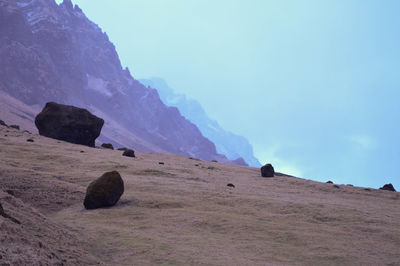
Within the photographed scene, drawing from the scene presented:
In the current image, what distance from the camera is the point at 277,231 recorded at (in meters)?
6.95

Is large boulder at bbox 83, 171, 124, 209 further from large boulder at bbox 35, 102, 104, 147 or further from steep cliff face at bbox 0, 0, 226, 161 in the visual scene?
steep cliff face at bbox 0, 0, 226, 161

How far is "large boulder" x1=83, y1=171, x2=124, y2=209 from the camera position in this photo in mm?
8211

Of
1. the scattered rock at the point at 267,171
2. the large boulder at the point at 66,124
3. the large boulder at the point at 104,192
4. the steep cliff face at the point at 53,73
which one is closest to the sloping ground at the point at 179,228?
the large boulder at the point at 104,192

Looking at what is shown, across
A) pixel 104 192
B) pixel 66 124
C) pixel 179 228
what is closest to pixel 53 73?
pixel 66 124

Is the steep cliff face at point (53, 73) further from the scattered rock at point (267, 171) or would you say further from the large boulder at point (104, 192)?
the large boulder at point (104, 192)

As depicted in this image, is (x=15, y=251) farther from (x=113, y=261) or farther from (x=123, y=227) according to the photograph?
(x=123, y=227)

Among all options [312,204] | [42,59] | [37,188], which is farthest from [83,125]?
[42,59]

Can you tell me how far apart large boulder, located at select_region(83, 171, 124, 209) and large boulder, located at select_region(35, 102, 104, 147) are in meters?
18.6

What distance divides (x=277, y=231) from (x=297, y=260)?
1.41m

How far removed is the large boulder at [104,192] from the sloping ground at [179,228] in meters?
0.26

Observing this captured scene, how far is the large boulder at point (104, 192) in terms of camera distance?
26.9 feet

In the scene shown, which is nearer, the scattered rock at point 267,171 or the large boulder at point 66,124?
the scattered rock at point 267,171

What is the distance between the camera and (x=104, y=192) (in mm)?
8352

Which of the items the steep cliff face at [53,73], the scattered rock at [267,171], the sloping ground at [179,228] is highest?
the steep cliff face at [53,73]
